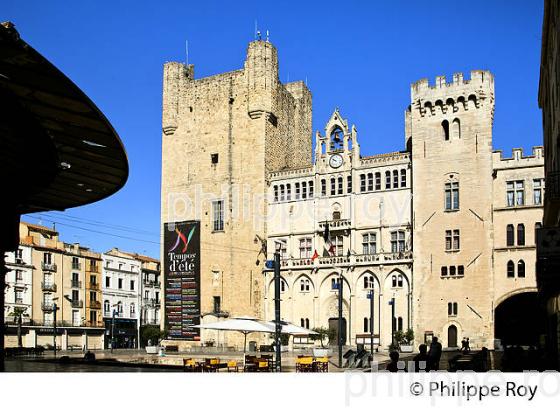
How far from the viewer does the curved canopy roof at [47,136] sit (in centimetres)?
1175

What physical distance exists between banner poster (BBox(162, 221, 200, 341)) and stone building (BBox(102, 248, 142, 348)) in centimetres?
1726

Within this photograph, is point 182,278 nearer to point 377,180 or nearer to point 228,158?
point 228,158

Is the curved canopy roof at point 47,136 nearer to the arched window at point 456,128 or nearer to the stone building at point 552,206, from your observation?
the stone building at point 552,206

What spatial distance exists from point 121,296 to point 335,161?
3302 cm

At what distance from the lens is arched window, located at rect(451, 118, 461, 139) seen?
49.6 metres

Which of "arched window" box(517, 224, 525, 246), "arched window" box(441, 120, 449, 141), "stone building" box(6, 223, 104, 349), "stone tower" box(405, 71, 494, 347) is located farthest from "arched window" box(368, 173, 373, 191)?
"stone building" box(6, 223, 104, 349)

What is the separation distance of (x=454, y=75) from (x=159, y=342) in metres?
30.2

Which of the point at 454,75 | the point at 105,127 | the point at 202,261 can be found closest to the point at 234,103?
the point at 202,261

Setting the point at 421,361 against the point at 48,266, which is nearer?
the point at 421,361

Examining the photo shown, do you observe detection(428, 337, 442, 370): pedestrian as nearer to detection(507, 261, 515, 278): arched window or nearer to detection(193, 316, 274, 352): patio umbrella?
detection(193, 316, 274, 352): patio umbrella

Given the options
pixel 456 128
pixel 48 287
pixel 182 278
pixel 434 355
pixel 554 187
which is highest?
pixel 456 128

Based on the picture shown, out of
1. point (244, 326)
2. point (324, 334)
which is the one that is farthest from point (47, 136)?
point (324, 334)

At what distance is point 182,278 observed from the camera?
58.3 m
